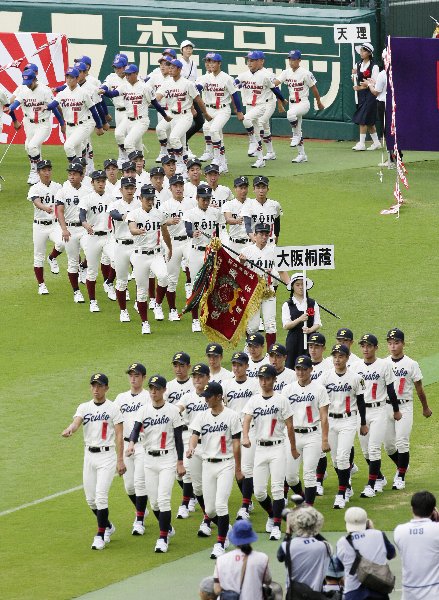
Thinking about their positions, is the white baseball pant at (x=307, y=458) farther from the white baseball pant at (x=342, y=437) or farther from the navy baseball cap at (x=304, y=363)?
the navy baseball cap at (x=304, y=363)

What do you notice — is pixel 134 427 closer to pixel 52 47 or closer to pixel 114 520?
pixel 114 520

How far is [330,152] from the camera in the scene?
3256 cm

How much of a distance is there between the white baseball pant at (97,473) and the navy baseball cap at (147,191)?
7013 mm

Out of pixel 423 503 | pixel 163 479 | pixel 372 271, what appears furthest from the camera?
pixel 372 271

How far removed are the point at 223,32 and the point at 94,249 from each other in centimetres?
1174

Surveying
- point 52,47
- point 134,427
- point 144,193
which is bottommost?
point 134,427

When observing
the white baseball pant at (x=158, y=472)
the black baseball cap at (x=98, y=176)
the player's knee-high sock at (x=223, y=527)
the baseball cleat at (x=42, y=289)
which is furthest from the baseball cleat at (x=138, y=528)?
the baseball cleat at (x=42, y=289)

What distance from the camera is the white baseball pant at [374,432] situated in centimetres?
1642

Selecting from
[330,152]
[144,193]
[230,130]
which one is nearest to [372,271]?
[144,193]

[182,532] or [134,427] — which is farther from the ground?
[134,427]

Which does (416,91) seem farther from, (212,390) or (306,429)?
(212,390)

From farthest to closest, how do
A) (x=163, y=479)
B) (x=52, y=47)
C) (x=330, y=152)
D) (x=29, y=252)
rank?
(x=330, y=152) → (x=52, y=47) → (x=29, y=252) → (x=163, y=479)

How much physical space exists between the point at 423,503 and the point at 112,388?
31.2 ft

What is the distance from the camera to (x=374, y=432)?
16.4 meters
